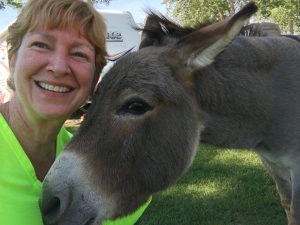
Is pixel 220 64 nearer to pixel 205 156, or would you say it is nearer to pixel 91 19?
pixel 91 19

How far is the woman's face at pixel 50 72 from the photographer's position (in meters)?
2.11

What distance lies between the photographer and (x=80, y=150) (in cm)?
193

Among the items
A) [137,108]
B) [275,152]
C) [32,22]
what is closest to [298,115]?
[275,152]

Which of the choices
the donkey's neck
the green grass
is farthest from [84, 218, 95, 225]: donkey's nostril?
the green grass

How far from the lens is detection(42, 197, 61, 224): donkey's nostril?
1869 millimetres

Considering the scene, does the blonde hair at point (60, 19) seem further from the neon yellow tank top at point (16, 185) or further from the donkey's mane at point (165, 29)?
the neon yellow tank top at point (16, 185)

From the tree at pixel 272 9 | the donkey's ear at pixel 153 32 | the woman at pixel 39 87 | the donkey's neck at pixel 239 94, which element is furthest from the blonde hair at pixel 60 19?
the tree at pixel 272 9

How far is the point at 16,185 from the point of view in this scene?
1992mm

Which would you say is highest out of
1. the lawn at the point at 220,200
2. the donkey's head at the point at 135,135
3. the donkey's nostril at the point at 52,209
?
the donkey's head at the point at 135,135

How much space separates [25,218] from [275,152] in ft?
5.40

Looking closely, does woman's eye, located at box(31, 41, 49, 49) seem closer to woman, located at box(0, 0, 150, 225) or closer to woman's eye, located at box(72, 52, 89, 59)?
woman, located at box(0, 0, 150, 225)

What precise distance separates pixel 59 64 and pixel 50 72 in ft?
0.22

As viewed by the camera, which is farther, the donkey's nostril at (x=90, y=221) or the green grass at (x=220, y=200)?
the green grass at (x=220, y=200)

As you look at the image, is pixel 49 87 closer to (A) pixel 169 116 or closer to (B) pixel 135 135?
(B) pixel 135 135
